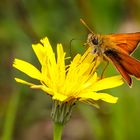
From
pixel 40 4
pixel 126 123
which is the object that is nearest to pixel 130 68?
pixel 126 123

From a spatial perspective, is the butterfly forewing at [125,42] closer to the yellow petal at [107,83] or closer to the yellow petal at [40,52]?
the yellow petal at [107,83]

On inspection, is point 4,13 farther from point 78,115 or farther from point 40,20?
point 78,115

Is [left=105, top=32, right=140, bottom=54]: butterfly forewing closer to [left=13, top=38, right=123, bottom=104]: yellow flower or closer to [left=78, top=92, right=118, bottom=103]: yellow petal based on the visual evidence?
[left=13, top=38, right=123, bottom=104]: yellow flower

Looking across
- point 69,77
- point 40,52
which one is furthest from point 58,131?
point 40,52

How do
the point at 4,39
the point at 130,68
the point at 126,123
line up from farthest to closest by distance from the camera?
the point at 4,39 → the point at 126,123 → the point at 130,68

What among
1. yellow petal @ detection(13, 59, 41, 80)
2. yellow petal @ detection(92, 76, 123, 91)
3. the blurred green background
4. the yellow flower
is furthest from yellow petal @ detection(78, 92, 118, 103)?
the blurred green background

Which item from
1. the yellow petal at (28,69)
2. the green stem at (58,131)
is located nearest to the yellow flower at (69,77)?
the yellow petal at (28,69)

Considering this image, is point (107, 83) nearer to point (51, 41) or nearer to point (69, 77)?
point (69, 77)
